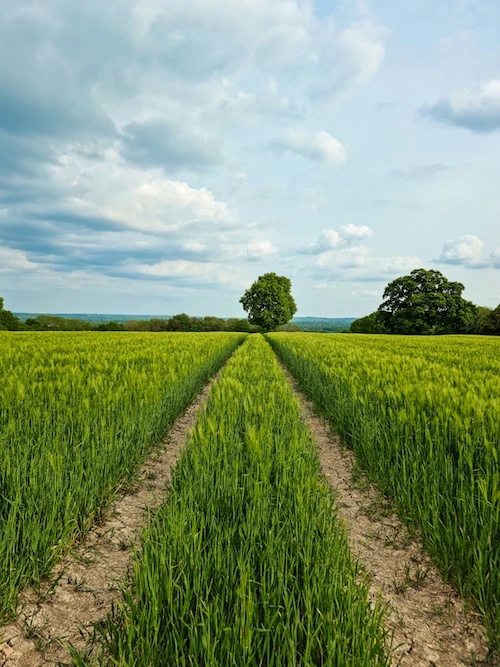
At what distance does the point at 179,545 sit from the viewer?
6.39 feet

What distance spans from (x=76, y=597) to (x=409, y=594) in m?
2.25

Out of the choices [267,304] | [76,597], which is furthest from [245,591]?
[267,304]

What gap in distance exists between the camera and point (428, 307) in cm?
5703

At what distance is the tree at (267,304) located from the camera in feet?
225

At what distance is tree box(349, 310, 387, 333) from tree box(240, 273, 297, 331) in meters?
16.4

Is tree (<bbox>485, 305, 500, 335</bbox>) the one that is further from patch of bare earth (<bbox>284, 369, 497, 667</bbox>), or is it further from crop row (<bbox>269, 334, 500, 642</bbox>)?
patch of bare earth (<bbox>284, 369, 497, 667</bbox>)

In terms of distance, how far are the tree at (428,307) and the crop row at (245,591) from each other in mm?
60053

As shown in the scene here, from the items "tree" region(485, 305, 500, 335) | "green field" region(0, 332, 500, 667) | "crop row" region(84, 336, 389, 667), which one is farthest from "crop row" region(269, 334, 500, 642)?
"tree" region(485, 305, 500, 335)

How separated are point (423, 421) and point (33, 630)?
3.72 meters

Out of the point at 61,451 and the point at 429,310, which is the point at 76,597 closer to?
the point at 61,451

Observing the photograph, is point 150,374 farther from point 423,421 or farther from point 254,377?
point 423,421

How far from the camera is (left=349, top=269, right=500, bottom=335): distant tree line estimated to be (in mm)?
55594

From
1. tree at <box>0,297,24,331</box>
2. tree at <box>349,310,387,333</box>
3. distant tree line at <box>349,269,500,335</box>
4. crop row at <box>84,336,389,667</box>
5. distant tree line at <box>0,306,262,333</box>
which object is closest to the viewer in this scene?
crop row at <box>84,336,389,667</box>

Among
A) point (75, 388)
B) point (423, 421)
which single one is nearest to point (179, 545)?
point (423, 421)
